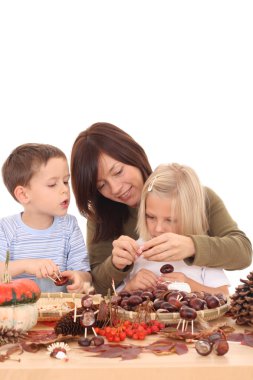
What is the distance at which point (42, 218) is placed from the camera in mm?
2602

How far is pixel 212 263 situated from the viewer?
2.23 m

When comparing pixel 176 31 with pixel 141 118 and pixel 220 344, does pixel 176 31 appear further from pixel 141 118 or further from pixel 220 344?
pixel 220 344

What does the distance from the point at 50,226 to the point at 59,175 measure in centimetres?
25

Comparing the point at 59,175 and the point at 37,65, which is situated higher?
the point at 37,65

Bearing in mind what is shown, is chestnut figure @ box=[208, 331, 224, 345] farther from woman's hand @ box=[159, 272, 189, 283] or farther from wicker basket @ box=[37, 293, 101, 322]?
woman's hand @ box=[159, 272, 189, 283]

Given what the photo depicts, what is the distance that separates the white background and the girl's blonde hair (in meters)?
1.60

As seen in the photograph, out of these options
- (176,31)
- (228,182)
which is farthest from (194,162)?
(176,31)

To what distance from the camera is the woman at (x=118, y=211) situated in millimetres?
2207

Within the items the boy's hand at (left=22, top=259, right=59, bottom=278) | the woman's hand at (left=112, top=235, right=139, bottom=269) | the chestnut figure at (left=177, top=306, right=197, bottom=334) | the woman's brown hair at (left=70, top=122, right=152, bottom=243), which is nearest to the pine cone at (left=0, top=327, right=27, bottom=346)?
the chestnut figure at (left=177, top=306, right=197, bottom=334)

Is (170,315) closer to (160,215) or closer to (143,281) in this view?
(143,281)

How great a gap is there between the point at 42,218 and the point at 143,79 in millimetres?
1925

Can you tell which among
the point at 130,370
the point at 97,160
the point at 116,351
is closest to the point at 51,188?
the point at 97,160

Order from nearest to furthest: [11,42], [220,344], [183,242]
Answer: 1. [220,344]
2. [183,242]
3. [11,42]

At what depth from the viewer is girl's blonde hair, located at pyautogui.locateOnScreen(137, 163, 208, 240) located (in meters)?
2.40
